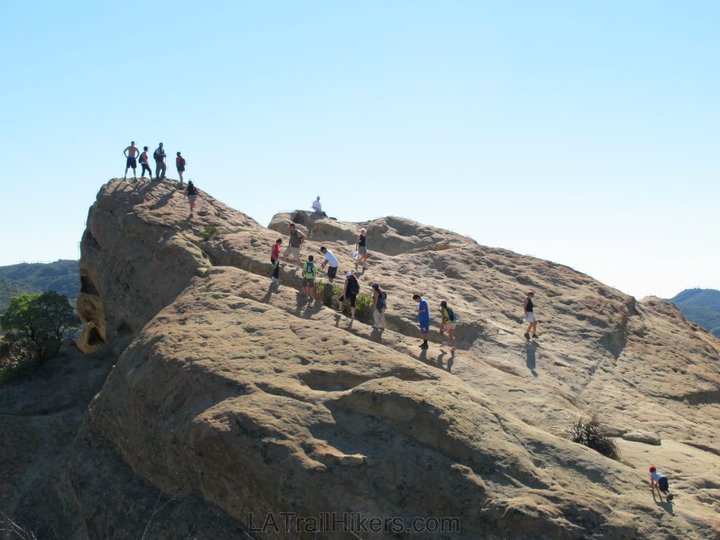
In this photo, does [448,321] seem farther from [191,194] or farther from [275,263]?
[191,194]

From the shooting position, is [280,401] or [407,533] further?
[280,401]

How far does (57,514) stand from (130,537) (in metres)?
4.35

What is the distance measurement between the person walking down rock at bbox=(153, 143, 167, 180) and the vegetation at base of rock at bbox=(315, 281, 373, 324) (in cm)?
1037

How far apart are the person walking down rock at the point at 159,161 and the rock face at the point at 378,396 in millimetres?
823

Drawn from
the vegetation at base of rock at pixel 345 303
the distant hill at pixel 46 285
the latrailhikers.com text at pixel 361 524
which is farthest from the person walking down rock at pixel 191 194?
the distant hill at pixel 46 285

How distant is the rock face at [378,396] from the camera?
14289mm

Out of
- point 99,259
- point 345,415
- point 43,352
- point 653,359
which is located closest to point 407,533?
point 345,415

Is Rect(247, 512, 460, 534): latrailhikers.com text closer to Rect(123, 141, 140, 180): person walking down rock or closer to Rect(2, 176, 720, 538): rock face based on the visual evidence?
Rect(2, 176, 720, 538): rock face

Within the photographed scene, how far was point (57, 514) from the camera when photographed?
789 inches

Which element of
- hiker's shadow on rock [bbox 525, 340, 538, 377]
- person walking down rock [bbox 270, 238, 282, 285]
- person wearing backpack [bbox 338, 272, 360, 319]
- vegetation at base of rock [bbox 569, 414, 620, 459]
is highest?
person walking down rock [bbox 270, 238, 282, 285]

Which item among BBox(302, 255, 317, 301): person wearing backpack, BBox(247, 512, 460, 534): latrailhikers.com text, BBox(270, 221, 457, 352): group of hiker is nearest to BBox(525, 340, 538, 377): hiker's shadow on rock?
BBox(270, 221, 457, 352): group of hiker

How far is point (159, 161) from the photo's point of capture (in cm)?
2889

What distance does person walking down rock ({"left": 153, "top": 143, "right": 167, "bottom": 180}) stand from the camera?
28823 mm

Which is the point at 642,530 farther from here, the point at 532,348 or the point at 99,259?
the point at 99,259
